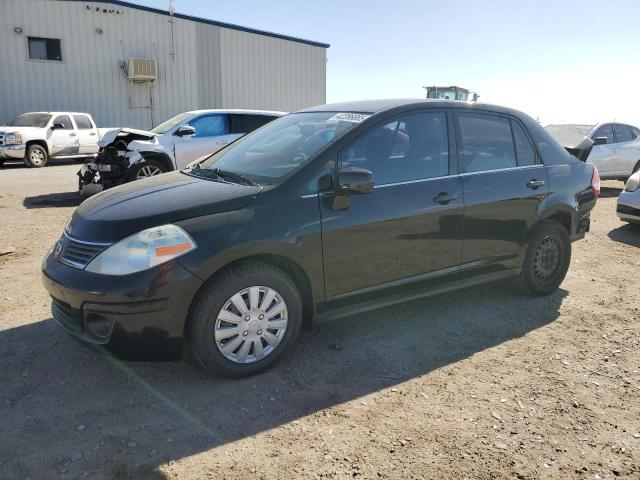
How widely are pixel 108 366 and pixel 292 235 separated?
1488mm

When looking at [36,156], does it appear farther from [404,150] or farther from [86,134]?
[404,150]

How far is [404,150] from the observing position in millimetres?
3881

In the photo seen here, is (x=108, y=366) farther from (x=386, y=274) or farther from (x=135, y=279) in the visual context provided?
(x=386, y=274)

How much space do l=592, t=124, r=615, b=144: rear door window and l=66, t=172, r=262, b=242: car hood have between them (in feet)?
37.3

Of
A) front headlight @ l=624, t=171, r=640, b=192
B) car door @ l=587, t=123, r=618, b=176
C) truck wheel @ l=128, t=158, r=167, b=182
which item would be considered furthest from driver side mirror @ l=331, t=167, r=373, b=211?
car door @ l=587, t=123, r=618, b=176

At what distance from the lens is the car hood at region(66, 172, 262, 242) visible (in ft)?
10.0

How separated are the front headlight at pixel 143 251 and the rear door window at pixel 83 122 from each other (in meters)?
16.3

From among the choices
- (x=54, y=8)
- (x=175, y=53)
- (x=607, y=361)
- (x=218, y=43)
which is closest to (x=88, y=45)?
(x=54, y=8)

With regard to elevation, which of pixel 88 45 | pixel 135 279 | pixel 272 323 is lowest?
pixel 272 323

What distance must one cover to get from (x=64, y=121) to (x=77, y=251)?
15911mm

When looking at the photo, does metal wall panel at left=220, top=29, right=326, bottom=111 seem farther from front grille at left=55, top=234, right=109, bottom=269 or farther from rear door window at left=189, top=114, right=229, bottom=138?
front grille at left=55, top=234, right=109, bottom=269

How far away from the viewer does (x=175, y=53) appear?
77.4 feet

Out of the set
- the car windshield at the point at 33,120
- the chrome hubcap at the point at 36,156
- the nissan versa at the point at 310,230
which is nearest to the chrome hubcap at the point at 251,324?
the nissan versa at the point at 310,230

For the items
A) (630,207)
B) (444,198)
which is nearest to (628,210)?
(630,207)
